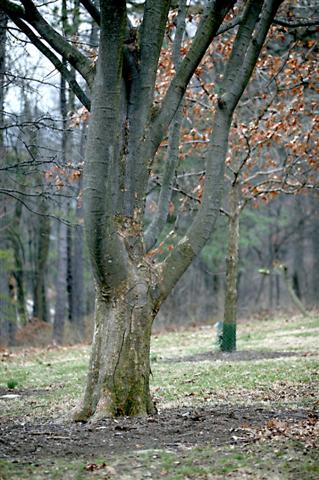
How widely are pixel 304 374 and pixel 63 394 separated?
3766mm

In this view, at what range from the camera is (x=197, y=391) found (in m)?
9.46

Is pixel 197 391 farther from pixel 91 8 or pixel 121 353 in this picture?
pixel 91 8

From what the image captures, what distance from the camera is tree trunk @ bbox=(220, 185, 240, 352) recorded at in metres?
14.7

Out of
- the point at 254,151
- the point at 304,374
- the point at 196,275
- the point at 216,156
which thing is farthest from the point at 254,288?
the point at 216,156

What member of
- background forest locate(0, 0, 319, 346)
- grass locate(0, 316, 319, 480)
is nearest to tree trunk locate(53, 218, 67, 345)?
background forest locate(0, 0, 319, 346)

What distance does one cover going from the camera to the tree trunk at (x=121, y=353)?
6.98 m

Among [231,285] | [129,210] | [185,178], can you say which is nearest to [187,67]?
[129,210]

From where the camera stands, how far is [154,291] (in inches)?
287

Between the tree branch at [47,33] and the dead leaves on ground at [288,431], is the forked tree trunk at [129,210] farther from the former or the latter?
the dead leaves on ground at [288,431]

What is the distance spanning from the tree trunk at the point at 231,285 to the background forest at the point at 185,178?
5cm

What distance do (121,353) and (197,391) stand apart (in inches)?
110

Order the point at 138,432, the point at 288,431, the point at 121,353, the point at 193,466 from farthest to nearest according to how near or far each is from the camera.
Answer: the point at 121,353, the point at 138,432, the point at 288,431, the point at 193,466

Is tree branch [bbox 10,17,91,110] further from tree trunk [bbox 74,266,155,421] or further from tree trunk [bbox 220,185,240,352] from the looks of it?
tree trunk [bbox 220,185,240,352]

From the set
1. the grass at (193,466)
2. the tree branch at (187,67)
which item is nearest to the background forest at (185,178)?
the tree branch at (187,67)
